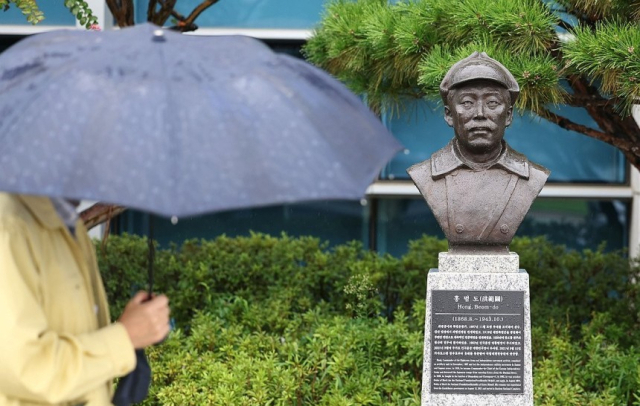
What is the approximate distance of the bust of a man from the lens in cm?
455

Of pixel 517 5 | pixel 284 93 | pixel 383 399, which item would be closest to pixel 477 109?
pixel 517 5

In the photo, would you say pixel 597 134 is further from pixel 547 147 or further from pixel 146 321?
pixel 146 321

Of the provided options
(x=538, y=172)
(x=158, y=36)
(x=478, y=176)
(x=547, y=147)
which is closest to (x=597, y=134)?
(x=538, y=172)

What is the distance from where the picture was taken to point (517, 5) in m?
4.70

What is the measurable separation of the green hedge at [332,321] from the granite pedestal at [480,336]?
1.62 ft

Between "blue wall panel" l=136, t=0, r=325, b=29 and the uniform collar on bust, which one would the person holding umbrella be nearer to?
the uniform collar on bust

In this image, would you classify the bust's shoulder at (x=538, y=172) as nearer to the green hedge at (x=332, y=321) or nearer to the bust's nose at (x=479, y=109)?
the bust's nose at (x=479, y=109)

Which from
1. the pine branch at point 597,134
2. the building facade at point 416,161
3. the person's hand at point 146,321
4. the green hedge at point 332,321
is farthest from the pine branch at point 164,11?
the person's hand at point 146,321

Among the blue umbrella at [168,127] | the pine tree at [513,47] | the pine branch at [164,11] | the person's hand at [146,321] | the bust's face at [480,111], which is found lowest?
the person's hand at [146,321]

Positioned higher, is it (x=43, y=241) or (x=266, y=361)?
(x=43, y=241)

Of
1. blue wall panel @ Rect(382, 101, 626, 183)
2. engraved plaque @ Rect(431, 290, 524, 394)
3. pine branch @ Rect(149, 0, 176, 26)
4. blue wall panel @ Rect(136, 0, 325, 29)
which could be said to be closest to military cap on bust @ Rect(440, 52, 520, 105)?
engraved plaque @ Rect(431, 290, 524, 394)

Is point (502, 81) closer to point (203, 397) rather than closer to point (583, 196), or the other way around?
point (203, 397)

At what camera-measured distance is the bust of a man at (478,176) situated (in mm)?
4555

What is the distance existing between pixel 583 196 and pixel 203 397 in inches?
157
